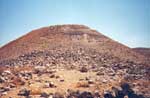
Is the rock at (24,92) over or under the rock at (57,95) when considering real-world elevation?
over

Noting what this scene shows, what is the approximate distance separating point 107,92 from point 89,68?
5716mm

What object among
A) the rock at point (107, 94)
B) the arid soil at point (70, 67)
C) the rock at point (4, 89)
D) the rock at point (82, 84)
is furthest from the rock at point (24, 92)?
the rock at point (107, 94)

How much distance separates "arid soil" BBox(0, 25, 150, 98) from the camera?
19766 mm

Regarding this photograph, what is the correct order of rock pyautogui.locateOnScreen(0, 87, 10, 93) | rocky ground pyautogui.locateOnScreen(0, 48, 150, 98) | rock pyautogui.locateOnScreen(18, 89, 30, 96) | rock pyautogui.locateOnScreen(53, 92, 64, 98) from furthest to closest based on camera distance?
rock pyautogui.locateOnScreen(0, 87, 10, 93) < rocky ground pyautogui.locateOnScreen(0, 48, 150, 98) < rock pyautogui.locateOnScreen(18, 89, 30, 96) < rock pyautogui.locateOnScreen(53, 92, 64, 98)

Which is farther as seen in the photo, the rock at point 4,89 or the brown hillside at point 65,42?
the brown hillside at point 65,42

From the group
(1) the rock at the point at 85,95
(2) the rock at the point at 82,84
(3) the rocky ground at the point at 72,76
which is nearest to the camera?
(1) the rock at the point at 85,95

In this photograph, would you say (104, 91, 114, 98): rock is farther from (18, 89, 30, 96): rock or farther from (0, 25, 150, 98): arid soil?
(18, 89, 30, 96): rock

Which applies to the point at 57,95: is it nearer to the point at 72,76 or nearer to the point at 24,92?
the point at 24,92

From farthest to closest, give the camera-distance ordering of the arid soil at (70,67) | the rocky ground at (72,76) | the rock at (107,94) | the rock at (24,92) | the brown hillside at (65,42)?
the brown hillside at (65,42), the arid soil at (70,67), the rock at (107,94), the rocky ground at (72,76), the rock at (24,92)

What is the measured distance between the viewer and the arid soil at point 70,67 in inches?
778

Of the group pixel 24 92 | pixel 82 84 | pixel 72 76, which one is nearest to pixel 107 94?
pixel 82 84

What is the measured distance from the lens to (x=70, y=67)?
2519cm

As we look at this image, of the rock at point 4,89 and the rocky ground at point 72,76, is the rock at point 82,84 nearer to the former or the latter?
the rocky ground at point 72,76

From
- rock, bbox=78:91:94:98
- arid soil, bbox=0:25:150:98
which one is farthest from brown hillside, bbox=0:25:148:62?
rock, bbox=78:91:94:98
